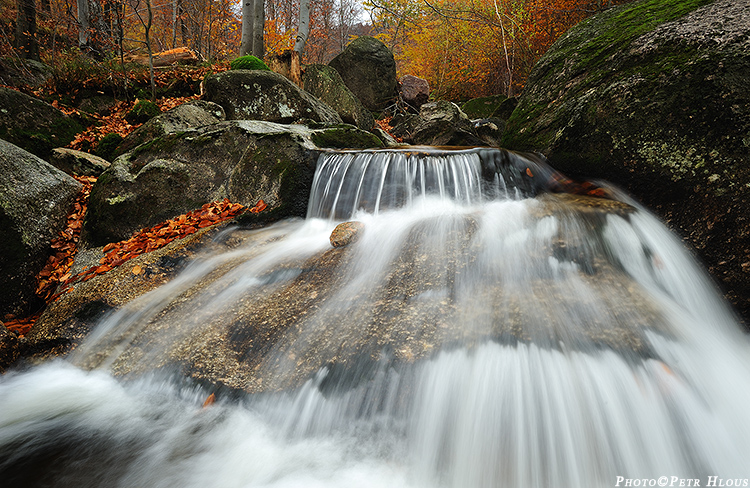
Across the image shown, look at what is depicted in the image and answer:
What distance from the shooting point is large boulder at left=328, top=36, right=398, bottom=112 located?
12008 millimetres

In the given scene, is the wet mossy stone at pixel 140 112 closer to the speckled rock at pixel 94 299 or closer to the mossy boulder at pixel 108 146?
the mossy boulder at pixel 108 146

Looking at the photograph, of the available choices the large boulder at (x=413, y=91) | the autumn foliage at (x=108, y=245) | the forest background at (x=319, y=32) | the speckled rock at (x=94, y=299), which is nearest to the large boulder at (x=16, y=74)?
the forest background at (x=319, y=32)

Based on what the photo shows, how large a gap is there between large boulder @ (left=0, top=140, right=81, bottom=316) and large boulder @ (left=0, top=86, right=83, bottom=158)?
1.84 m

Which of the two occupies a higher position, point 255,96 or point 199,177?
point 255,96

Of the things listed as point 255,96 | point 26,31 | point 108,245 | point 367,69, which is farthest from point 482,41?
point 26,31

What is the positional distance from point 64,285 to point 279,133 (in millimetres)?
3022

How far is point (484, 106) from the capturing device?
39.1ft

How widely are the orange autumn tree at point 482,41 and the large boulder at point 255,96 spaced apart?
193 inches

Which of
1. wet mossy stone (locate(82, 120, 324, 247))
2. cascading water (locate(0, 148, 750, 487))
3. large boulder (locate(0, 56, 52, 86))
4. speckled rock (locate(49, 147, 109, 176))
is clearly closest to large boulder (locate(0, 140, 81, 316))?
wet mossy stone (locate(82, 120, 324, 247))

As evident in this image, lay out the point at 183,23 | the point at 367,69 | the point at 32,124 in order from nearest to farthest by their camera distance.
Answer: the point at 32,124, the point at 367,69, the point at 183,23

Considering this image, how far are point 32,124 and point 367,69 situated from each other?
32.8ft

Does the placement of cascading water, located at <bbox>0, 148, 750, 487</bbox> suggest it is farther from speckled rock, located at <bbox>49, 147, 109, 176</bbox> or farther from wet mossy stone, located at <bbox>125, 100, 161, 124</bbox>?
wet mossy stone, located at <bbox>125, 100, 161, 124</bbox>

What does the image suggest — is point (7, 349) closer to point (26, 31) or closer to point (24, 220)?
point (24, 220)

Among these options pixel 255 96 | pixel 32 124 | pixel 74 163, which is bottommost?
pixel 74 163
